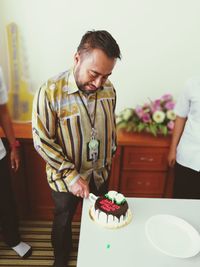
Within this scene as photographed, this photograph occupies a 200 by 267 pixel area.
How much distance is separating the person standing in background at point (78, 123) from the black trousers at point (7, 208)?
32cm

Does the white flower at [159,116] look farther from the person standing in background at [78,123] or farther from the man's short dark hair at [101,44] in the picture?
the man's short dark hair at [101,44]

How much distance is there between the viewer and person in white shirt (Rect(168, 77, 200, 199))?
1.59 meters

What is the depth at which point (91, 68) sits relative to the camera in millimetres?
1153

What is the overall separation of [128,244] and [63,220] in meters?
0.59

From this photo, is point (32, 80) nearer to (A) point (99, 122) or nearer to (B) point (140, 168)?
(A) point (99, 122)

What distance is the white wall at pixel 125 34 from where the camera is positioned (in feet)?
6.15

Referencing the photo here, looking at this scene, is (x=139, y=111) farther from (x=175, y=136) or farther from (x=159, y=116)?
(x=175, y=136)

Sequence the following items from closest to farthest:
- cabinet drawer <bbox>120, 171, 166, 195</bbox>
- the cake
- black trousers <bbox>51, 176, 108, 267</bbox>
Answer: the cake, black trousers <bbox>51, 176, 108, 267</bbox>, cabinet drawer <bbox>120, 171, 166, 195</bbox>

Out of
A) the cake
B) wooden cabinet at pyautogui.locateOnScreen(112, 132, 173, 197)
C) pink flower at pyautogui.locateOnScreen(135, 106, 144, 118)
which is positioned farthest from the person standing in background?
pink flower at pyautogui.locateOnScreen(135, 106, 144, 118)

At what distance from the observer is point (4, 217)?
1.71m

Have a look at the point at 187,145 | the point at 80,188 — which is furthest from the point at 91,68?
the point at 187,145

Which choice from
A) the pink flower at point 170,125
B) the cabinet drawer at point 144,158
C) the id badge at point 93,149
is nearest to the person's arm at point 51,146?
the id badge at point 93,149

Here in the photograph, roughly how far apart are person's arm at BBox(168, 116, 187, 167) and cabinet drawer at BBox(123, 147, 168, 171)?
108mm

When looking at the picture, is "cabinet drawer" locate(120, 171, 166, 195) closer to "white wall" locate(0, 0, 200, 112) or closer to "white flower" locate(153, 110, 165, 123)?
"white flower" locate(153, 110, 165, 123)
